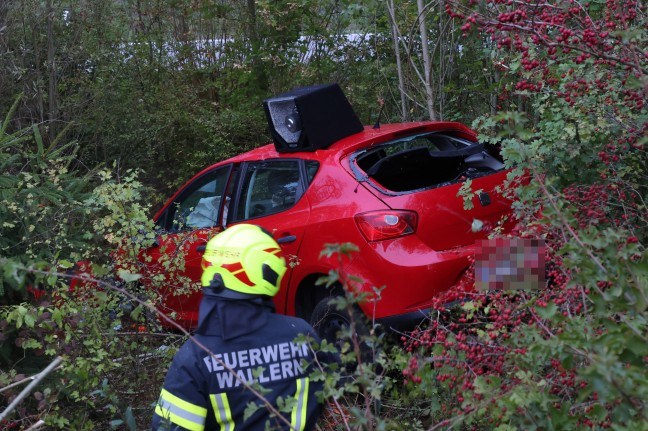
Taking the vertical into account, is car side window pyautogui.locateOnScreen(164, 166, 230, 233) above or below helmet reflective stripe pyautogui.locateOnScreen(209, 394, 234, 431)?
below

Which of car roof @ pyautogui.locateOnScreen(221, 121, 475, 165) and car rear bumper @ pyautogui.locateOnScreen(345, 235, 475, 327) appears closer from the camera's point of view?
car rear bumper @ pyautogui.locateOnScreen(345, 235, 475, 327)

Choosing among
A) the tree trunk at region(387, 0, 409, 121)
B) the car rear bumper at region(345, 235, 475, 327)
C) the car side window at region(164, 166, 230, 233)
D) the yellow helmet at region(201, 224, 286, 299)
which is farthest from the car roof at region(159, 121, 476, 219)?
the yellow helmet at region(201, 224, 286, 299)

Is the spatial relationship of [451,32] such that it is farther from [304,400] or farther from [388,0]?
[304,400]

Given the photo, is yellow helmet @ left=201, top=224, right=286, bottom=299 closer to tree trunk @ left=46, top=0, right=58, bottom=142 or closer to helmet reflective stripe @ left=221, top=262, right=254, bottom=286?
helmet reflective stripe @ left=221, top=262, right=254, bottom=286

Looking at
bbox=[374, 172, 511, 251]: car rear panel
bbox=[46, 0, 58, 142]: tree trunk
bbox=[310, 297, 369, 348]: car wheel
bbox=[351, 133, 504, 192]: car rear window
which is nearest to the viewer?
bbox=[374, 172, 511, 251]: car rear panel

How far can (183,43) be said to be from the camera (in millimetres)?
12117

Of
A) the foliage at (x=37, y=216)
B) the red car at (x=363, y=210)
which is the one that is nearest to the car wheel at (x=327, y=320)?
the red car at (x=363, y=210)

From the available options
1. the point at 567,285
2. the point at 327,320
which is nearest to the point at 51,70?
the point at 327,320

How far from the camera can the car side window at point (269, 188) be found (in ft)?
20.3

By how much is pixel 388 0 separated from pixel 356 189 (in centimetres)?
442

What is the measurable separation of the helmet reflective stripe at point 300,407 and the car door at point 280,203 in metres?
2.65

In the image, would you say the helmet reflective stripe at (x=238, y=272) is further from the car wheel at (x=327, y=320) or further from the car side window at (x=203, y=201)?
the car side window at (x=203, y=201)

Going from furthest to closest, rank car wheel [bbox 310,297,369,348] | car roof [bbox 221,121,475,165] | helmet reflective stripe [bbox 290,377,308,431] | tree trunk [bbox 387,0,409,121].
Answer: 1. tree trunk [bbox 387,0,409,121]
2. car roof [bbox 221,121,475,165]
3. car wheel [bbox 310,297,369,348]
4. helmet reflective stripe [bbox 290,377,308,431]

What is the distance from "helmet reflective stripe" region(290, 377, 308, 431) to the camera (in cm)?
302
